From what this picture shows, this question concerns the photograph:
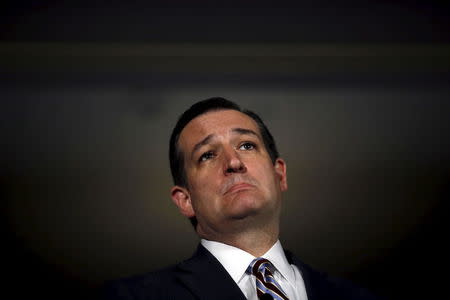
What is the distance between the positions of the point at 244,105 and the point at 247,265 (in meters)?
1.10

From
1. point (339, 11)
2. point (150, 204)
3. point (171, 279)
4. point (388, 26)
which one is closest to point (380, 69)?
point (388, 26)

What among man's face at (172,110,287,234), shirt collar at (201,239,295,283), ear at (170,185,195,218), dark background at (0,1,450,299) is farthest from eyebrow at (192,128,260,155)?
dark background at (0,1,450,299)

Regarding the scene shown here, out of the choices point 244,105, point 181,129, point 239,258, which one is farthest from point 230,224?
point 244,105

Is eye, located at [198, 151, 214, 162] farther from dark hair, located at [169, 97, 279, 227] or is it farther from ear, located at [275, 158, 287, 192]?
ear, located at [275, 158, 287, 192]

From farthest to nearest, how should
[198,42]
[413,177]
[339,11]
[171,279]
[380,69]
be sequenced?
[413,177]
[380,69]
[198,42]
[339,11]
[171,279]

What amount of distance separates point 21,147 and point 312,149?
125cm

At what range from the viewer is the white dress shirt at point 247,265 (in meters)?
1.28

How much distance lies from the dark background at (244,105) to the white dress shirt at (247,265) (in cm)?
94

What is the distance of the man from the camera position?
4.10 feet

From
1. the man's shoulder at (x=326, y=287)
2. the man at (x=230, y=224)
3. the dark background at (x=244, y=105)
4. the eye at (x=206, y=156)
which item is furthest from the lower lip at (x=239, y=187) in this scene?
the dark background at (x=244, y=105)

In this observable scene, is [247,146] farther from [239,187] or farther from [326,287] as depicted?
[326,287]

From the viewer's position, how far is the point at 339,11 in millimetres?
1917

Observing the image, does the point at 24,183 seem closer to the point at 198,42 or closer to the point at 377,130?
the point at 198,42

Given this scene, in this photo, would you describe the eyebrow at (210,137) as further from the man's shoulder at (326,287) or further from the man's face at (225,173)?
the man's shoulder at (326,287)
